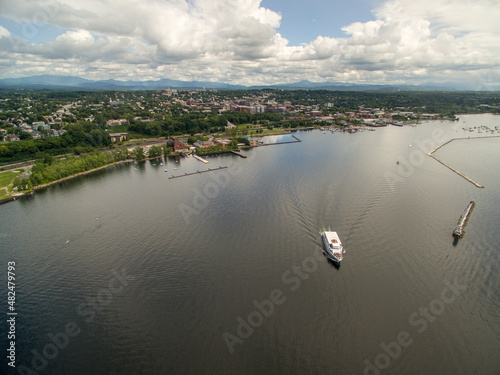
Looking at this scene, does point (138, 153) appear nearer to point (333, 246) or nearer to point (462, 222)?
point (333, 246)

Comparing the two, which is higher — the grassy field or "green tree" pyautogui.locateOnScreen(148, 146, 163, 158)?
"green tree" pyautogui.locateOnScreen(148, 146, 163, 158)

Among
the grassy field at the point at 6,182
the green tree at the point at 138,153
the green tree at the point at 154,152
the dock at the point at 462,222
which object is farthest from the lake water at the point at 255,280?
the green tree at the point at 154,152

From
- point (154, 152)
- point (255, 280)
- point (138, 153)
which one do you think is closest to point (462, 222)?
point (255, 280)

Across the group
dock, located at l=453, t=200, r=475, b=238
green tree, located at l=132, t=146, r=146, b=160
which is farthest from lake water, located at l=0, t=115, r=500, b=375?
green tree, located at l=132, t=146, r=146, b=160

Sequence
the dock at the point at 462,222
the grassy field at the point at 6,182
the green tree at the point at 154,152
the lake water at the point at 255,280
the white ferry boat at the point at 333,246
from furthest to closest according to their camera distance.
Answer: the green tree at the point at 154,152
the grassy field at the point at 6,182
the dock at the point at 462,222
the white ferry boat at the point at 333,246
the lake water at the point at 255,280

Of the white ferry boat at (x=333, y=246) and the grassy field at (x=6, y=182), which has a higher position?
the white ferry boat at (x=333, y=246)

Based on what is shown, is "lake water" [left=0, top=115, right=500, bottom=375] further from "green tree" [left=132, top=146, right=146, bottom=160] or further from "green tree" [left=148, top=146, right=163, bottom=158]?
"green tree" [left=148, top=146, right=163, bottom=158]

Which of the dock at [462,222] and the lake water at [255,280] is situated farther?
the dock at [462,222]

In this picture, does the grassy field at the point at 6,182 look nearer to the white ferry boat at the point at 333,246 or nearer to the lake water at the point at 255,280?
the lake water at the point at 255,280
